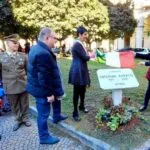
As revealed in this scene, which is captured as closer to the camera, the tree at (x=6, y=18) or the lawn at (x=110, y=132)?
the lawn at (x=110, y=132)

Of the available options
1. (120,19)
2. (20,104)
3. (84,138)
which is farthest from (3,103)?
(120,19)

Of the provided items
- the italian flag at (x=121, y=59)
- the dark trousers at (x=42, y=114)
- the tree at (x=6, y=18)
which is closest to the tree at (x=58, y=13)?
the tree at (x=6, y=18)

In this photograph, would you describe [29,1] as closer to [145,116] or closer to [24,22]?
[24,22]

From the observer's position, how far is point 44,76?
191 inches

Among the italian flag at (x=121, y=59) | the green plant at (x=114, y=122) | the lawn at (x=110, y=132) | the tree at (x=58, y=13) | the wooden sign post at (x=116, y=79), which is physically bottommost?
the lawn at (x=110, y=132)

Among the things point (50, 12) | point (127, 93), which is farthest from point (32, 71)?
point (50, 12)

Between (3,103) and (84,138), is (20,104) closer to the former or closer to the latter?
(3,103)

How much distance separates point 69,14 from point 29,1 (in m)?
3.31

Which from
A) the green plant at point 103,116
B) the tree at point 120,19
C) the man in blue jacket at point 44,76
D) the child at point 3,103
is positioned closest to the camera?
the man in blue jacket at point 44,76

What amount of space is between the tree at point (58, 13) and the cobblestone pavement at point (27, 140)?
1915 centimetres

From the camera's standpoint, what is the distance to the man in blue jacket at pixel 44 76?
4852 mm

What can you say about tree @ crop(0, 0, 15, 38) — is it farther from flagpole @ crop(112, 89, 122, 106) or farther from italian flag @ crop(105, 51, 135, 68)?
flagpole @ crop(112, 89, 122, 106)

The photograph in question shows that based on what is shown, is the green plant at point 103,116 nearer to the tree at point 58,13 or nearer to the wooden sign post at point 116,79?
the wooden sign post at point 116,79

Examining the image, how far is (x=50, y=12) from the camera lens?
2473 cm
